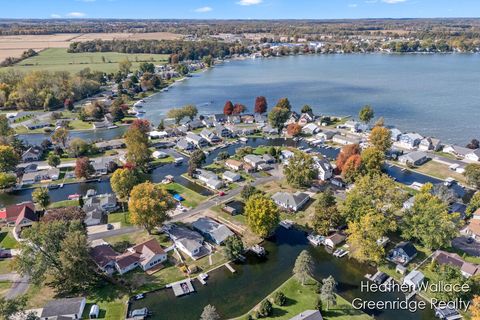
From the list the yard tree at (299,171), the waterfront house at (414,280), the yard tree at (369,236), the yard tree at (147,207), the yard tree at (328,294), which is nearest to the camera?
the yard tree at (328,294)

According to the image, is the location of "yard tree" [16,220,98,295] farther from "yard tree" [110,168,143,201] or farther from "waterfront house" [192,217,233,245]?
"yard tree" [110,168,143,201]

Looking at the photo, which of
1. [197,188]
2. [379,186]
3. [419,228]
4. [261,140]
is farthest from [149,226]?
[261,140]

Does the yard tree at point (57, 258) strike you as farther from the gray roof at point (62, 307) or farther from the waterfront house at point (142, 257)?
the waterfront house at point (142, 257)

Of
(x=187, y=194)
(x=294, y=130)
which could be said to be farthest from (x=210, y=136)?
(x=187, y=194)

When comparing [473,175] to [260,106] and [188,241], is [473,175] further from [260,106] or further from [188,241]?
[260,106]

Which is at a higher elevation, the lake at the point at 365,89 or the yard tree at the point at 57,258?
the lake at the point at 365,89

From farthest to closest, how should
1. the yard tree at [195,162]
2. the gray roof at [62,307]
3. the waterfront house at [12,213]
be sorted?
the yard tree at [195,162], the waterfront house at [12,213], the gray roof at [62,307]

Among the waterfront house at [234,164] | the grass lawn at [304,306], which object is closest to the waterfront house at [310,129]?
the waterfront house at [234,164]
